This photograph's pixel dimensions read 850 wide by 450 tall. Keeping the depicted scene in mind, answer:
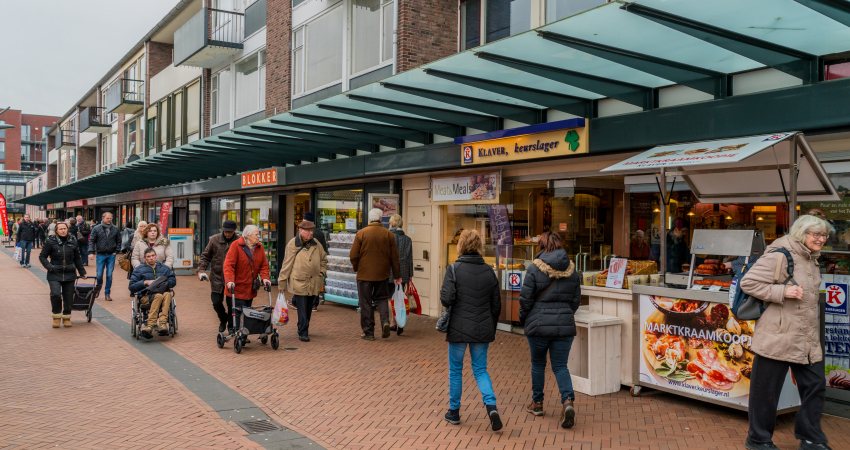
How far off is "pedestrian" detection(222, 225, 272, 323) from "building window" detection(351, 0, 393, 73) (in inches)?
226

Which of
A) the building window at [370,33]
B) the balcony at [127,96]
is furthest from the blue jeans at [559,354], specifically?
the balcony at [127,96]

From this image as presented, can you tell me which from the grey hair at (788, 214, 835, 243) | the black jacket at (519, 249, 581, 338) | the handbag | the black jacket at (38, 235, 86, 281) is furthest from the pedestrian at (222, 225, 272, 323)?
the grey hair at (788, 214, 835, 243)

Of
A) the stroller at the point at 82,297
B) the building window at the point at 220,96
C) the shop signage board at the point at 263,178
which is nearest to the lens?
the stroller at the point at 82,297

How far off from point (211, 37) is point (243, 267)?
47.9ft

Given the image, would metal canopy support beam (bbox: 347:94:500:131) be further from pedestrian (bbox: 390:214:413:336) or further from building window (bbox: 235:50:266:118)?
building window (bbox: 235:50:266:118)

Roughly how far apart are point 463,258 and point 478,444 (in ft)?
4.85

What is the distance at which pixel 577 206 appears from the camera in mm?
9688

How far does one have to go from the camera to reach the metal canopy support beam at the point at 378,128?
1001cm

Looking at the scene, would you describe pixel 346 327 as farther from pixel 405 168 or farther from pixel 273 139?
pixel 273 139

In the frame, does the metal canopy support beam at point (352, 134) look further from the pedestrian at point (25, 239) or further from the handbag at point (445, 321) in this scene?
the pedestrian at point (25, 239)

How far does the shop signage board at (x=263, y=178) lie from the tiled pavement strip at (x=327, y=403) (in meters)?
6.55

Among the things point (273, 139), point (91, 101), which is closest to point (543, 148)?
point (273, 139)

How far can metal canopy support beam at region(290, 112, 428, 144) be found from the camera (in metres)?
10.0

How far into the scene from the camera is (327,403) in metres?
6.40
